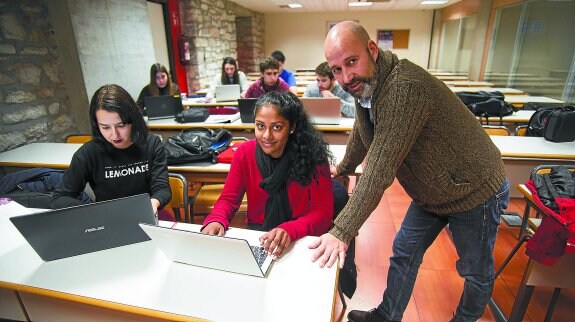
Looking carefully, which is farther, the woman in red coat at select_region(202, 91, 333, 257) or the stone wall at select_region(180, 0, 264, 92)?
the stone wall at select_region(180, 0, 264, 92)

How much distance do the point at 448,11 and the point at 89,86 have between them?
30.2 feet

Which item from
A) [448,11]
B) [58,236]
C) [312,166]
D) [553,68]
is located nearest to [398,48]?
[448,11]

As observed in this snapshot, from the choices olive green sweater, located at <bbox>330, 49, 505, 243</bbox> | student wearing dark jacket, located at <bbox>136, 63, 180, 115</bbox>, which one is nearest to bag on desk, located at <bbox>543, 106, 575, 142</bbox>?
olive green sweater, located at <bbox>330, 49, 505, 243</bbox>

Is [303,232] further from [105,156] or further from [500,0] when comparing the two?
[500,0]

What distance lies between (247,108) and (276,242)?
2112 millimetres

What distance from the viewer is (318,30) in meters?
10.2

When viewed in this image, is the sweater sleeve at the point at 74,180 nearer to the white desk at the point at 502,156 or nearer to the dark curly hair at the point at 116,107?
the dark curly hair at the point at 116,107

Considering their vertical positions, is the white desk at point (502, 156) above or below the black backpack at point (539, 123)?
below

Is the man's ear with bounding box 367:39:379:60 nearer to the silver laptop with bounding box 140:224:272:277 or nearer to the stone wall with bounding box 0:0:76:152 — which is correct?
the silver laptop with bounding box 140:224:272:277

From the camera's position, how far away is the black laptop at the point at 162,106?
333cm

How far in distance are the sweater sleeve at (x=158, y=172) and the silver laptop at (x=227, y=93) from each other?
241 cm

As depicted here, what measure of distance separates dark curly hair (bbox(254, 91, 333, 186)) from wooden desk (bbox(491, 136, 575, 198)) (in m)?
1.52

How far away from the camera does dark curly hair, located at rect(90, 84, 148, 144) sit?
4.75ft

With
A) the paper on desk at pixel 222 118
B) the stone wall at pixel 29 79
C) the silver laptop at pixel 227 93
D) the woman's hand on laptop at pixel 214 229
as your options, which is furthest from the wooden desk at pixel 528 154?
the stone wall at pixel 29 79
